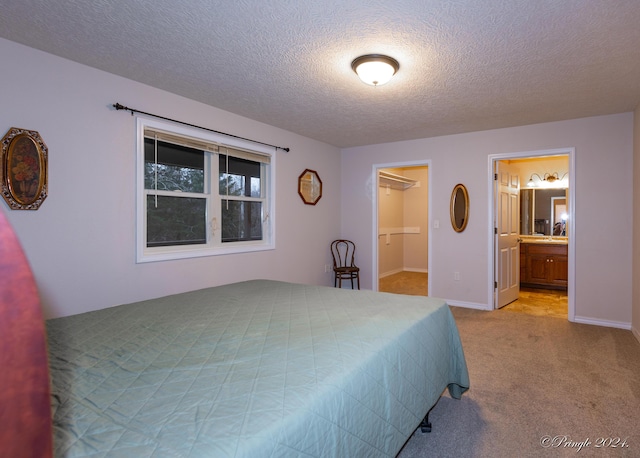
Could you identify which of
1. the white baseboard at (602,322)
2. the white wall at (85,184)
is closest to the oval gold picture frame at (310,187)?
the white wall at (85,184)

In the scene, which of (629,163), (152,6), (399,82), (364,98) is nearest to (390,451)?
(152,6)

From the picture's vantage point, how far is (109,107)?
9.52 feet

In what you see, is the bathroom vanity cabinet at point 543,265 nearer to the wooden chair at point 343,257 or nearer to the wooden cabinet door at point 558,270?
the wooden cabinet door at point 558,270

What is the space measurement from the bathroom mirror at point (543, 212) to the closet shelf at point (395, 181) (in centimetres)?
236

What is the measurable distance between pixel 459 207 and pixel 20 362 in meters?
5.12

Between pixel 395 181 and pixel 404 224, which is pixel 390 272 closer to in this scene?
pixel 404 224

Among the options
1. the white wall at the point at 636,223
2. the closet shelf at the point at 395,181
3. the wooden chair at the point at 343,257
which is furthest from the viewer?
the closet shelf at the point at 395,181

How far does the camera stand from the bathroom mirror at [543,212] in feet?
20.4

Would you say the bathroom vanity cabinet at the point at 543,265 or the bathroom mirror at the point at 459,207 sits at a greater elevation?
the bathroom mirror at the point at 459,207

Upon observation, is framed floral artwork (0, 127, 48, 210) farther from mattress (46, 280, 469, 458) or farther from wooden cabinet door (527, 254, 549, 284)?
wooden cabinet door (527, 254, 549, 284)

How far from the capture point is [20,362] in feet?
0.68

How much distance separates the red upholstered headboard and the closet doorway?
7.45 m

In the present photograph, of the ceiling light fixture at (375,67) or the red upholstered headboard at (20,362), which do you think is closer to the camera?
the red upholstered headboard at (20,362)

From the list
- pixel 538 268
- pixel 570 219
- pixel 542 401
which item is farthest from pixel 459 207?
pixel 542 401
